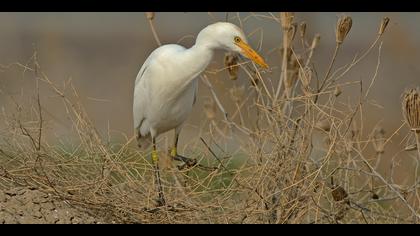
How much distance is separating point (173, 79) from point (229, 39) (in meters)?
0.48

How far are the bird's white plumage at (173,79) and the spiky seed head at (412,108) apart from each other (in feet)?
2.90

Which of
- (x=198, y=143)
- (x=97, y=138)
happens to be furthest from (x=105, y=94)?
(x=97, y=138)

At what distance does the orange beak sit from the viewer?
4.31 metres

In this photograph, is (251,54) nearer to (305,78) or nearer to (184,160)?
(305,78)

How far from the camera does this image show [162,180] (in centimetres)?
476

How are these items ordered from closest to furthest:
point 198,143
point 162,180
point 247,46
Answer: point 247,46 → point 162,180 → point 198,143

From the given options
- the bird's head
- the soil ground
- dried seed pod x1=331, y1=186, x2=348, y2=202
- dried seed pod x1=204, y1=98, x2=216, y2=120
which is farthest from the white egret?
dried seed pod x1=331, y1=186, x2=348, y2=202

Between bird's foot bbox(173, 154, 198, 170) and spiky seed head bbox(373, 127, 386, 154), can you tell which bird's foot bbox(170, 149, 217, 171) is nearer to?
bird's foot bbox(173, 154, 198, 170)

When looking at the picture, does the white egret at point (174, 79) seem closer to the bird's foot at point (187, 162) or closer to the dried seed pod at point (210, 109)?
the bird's foot at point (187, 162)

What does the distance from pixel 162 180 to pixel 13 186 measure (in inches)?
32.8

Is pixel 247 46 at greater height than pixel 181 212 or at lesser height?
greater

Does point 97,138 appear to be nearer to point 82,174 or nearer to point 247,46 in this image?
point 82,174

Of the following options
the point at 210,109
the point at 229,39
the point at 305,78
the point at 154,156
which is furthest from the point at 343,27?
the point at 154,156

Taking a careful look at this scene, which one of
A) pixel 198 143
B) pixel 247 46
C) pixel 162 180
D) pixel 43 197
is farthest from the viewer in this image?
pixel 198 143
